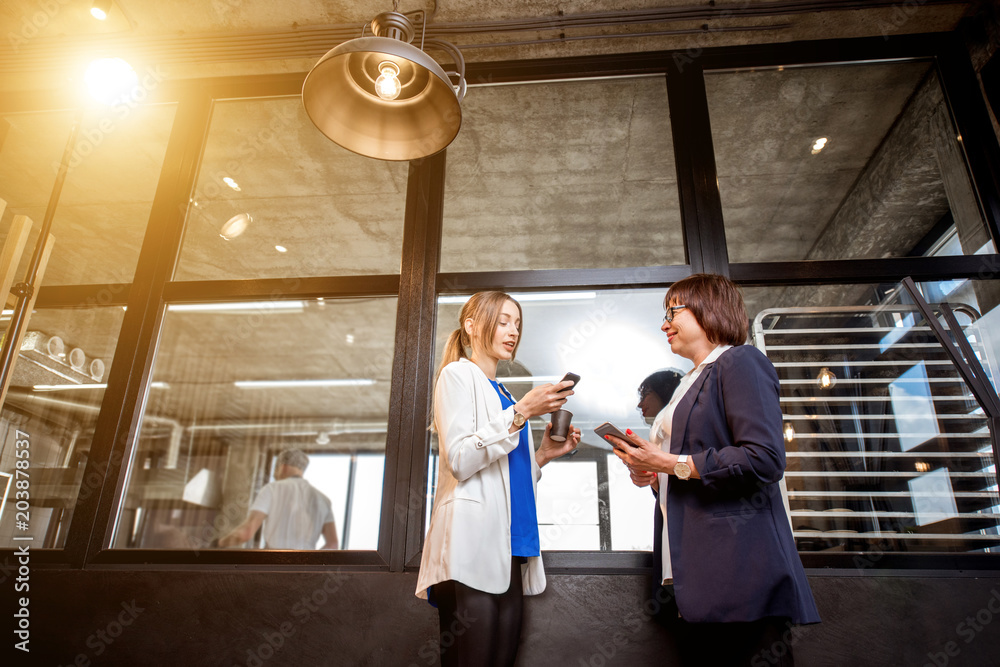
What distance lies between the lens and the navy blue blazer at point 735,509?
1.44m

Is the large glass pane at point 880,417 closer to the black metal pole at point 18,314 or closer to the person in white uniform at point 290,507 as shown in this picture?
the black metal pole at point 18,314

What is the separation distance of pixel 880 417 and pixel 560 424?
151 cm

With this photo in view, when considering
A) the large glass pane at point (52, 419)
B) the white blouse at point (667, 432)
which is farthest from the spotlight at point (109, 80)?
the white blouse at point (667, 432)

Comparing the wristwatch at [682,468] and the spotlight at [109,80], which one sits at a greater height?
the spotlight at [109,80]

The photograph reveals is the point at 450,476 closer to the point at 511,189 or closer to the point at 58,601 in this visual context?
the point at 58,601

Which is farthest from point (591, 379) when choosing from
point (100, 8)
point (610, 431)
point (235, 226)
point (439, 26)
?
point (100, 8)

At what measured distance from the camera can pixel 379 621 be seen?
2.22 m

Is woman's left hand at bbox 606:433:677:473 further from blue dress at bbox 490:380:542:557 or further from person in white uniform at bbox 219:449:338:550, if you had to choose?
person in white uniform at bbox 219:449:338:550

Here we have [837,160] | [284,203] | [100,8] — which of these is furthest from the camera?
[284,203]

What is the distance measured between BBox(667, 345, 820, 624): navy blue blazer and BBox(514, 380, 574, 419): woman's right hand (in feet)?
1.10

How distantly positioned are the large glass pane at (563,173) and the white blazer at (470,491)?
1252 millimetres

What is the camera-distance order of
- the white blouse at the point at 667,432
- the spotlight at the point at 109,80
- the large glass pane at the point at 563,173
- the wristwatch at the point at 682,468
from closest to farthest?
the wristwatch at the point at 682,468 < the white blouse at the point at 667,432 < the spotlight at the point at 109,80 < the large glass pane at the point at 563,173

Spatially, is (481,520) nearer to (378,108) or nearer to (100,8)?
(378,108)

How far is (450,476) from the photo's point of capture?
1790 millimetres
